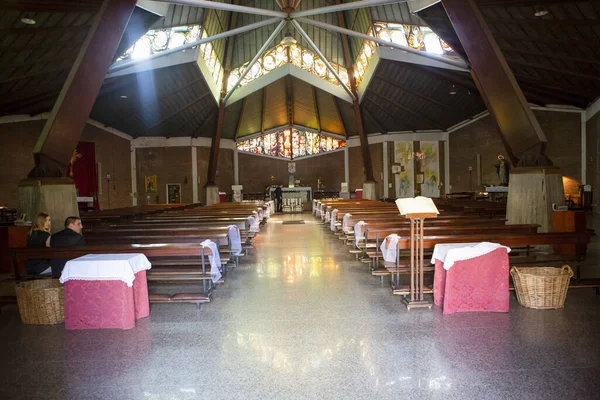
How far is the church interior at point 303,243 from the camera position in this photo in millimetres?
3305

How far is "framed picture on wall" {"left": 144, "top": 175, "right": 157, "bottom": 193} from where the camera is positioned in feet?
80.7

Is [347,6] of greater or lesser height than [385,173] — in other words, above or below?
above

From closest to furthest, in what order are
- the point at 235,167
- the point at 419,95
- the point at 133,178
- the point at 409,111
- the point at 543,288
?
1. the point at 543,288
2. the point at 419,95
3. the point at 409,111
4. the point at 133,178
5. the point at 235,167

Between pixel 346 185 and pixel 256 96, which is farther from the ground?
pixel 256 96

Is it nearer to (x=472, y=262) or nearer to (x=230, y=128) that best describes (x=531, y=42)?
(x=472, y=262)

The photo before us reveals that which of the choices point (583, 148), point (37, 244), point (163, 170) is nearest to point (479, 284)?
point (37, 244)

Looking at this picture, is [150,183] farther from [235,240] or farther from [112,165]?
[235,240]

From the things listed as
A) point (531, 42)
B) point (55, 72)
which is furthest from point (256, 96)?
point (531, 42)

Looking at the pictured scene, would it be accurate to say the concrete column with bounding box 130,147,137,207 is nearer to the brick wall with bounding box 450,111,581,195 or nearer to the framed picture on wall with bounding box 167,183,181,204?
the framed picture on wall with bounding box 167,183,181,204

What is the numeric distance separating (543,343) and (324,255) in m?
5.10

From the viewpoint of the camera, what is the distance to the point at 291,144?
29.2 meters

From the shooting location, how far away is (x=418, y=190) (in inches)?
1016

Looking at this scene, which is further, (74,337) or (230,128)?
(230,128)

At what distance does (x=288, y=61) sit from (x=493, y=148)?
10832 mm
